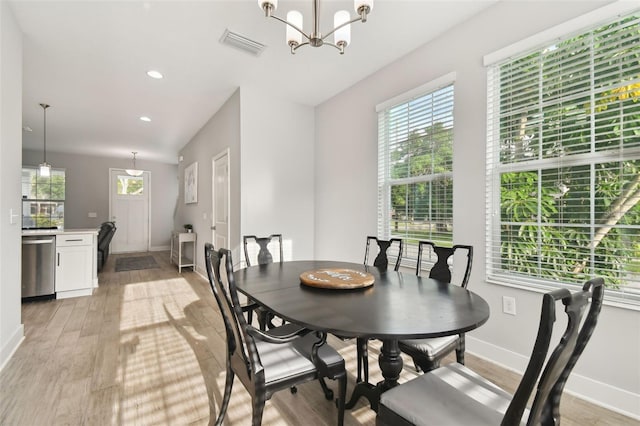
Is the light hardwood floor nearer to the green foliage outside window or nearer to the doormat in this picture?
the green foliage outside window

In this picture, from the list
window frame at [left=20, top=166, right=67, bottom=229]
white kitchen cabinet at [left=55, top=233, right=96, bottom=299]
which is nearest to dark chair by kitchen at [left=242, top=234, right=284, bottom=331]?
white kitchen cabinet at [left=55, top=233, right=96, bottom=299]

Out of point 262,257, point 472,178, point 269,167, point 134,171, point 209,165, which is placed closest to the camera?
point 472,178

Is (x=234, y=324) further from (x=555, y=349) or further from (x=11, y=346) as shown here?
(x=11, y=346)

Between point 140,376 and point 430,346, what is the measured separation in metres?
2.04

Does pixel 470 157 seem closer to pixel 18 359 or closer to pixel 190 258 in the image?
pixel 18 359

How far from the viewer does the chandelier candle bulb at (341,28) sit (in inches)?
74.5

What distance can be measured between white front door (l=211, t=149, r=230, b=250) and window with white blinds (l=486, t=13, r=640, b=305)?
11.3 ft

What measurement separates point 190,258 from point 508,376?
5.94 meters

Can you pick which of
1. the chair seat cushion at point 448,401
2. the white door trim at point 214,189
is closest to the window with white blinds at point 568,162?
the chair seat cushion at point 448,401

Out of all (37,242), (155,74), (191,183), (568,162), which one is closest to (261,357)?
(568,162)

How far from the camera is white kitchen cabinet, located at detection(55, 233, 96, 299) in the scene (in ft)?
13.1

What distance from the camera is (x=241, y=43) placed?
2820mm

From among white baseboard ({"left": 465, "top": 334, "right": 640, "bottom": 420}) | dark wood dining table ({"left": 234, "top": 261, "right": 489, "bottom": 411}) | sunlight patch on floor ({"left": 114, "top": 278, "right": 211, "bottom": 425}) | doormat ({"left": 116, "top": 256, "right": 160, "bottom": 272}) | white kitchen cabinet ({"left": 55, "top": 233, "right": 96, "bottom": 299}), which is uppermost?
dark wood dining table ({"left": 234, "top": 261, "right": 489, "bottom": 411})

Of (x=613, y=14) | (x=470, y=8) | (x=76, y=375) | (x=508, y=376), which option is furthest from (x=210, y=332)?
(x=613, y=14)
